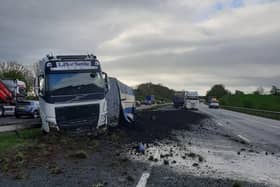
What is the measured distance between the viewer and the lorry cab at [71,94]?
1586 cm

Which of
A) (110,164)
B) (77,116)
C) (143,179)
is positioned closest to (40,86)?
(77,116)

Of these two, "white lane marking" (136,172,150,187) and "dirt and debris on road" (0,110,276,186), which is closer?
"white lane marking" (136,172,150,187)

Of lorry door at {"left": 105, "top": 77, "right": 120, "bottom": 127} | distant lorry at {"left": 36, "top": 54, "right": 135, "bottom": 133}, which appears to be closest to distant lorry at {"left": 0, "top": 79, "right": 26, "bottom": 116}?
lorry door at {"left": 105, "top": 77, "right": 120, "bottom": 127}

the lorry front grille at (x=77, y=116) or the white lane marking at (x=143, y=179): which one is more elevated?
the lorry front grille at (x=77, y=116)

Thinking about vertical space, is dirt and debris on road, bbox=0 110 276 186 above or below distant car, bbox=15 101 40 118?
below

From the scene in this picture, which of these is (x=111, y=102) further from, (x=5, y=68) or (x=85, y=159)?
(x=5, y=68)

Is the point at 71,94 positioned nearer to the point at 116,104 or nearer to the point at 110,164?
the point at 116,104

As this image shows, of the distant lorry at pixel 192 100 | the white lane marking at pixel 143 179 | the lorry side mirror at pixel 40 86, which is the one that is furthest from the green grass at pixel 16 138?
the distant lorry at pixel 192 100

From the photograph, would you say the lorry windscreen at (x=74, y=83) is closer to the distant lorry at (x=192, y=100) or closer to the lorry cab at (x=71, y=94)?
the lorry cab at (x=71, y=94)

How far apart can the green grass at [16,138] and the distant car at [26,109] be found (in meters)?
14.2

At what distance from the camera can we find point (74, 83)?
16.4 m

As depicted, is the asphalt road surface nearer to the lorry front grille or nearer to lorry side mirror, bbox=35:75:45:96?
the lorry front grille

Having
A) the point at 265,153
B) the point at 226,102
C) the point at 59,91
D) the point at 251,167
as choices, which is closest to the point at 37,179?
the point at 251,167

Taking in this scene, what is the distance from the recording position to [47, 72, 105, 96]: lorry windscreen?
16156 millimetres
